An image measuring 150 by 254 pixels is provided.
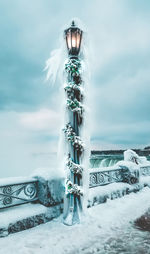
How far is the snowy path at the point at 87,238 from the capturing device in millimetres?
2934

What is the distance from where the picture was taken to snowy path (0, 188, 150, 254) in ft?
9.62

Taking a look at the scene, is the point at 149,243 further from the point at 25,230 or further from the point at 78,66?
the point at 78,66

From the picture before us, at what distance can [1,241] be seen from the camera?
3168mm

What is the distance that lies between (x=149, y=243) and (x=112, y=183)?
335 centimetres

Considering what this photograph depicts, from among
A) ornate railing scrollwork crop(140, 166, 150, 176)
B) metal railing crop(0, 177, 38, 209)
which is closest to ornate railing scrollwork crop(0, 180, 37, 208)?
metal railing crop(0, 177, 38, 209)

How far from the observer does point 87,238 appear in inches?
132

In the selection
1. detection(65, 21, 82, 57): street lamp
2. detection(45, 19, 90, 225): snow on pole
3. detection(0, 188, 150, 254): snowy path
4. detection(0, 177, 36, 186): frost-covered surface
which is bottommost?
detection(0, 188, 150, 254): snowy path

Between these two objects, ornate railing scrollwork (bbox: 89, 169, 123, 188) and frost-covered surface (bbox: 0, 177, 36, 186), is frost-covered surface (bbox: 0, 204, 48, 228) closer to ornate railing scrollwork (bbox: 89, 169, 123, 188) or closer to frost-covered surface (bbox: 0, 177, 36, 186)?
frost-covered surface (bbox: 0, 177, 36, 186)

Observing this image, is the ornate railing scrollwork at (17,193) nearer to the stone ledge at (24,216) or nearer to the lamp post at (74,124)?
the stone ledge at (24,216)

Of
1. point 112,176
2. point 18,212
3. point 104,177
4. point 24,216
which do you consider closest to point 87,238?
point 24,216

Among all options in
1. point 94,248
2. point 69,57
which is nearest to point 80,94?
point 69,57

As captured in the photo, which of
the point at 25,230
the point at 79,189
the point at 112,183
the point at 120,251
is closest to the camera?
the point at 120,251

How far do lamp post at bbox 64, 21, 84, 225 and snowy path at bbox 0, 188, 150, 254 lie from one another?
43 centimetres

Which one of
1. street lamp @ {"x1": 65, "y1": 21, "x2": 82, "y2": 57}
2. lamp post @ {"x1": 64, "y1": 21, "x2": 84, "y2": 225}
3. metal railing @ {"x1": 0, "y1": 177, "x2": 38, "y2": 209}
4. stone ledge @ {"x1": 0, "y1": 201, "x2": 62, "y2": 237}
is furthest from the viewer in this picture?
street lamp @ {"x1": 65, "y1": 21, "x2": 82, "y2": 57}
